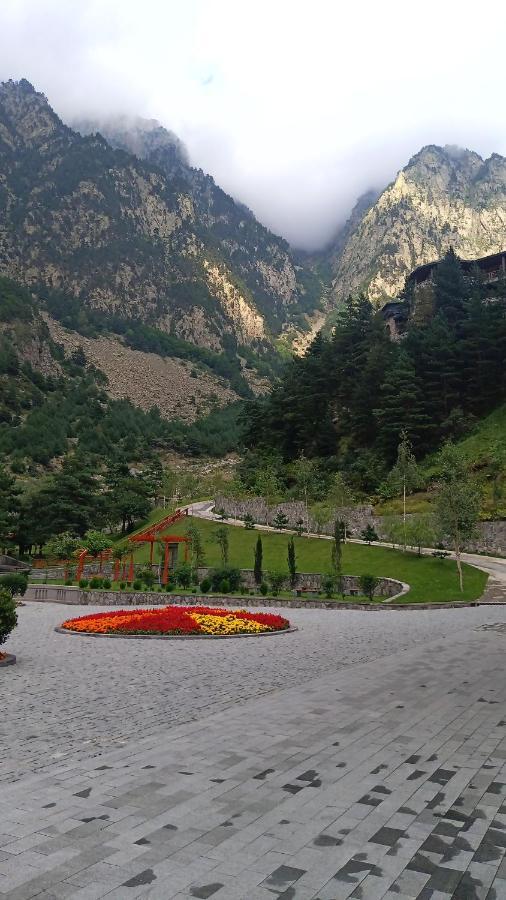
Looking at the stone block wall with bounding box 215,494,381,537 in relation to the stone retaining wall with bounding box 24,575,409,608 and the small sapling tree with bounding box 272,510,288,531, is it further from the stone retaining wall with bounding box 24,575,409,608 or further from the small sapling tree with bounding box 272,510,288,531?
the stone retaining wall with bounding box 24,575,409,608

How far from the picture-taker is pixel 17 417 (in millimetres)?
135000

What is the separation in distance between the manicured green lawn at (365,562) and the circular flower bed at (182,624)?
12936 mm

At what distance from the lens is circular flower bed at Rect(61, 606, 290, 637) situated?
19.3m

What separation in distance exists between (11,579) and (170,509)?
4293 centimetres

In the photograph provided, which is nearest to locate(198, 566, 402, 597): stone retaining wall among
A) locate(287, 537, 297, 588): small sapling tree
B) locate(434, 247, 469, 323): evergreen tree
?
locate(287, 537, 297, 588): small sapling tree

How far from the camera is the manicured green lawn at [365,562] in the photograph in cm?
3191

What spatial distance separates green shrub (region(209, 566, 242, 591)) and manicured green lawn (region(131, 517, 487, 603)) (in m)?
5.65

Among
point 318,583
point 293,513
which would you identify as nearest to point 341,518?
point 293,513

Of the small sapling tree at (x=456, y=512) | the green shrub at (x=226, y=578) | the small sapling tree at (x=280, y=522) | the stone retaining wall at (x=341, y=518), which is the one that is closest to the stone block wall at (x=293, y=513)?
the stone retaining wall at (x=341, y=518)

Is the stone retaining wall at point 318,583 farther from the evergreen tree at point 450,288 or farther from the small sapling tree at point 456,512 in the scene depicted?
the evergreen tree at point 450,288

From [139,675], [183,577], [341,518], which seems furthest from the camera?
[341,518]

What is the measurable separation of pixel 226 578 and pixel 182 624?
50.2 ft

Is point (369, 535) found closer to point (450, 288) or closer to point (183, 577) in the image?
point (183, 577)

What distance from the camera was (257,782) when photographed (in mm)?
6023
